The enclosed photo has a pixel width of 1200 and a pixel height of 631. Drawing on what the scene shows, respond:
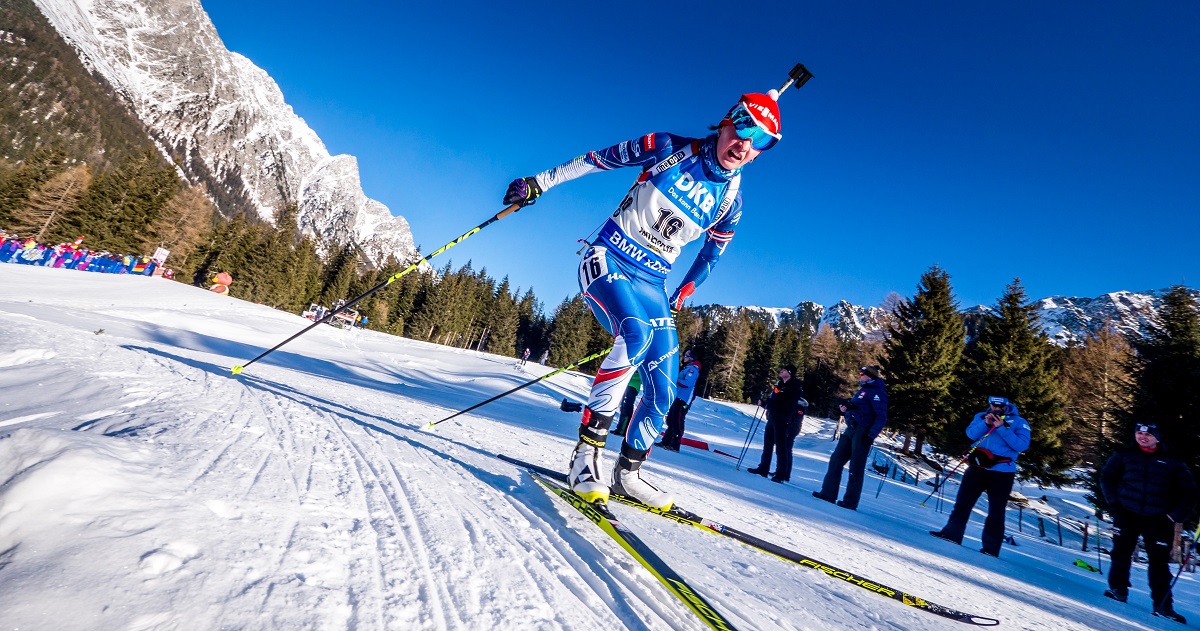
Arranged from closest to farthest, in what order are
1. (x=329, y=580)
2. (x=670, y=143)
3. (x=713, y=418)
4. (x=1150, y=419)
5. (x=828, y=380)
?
(x=329, y=580) → (x=670, y=143) → (x=1150, y=419) → (x=713, y=418) → (x=828, y=380)

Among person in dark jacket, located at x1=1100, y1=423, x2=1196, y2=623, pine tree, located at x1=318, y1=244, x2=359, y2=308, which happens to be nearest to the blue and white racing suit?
person in dark jacket, located at x1=1100, y1=423, x2=1196, y2=623

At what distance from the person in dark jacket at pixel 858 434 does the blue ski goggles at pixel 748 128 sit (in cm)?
513

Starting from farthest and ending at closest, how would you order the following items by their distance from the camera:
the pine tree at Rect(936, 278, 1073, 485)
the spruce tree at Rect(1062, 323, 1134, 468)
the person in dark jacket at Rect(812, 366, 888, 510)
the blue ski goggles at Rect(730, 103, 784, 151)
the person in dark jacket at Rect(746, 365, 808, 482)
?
the spruce tree at Rect(1062, 323, 1134, 468) < the pine tree at Rect(936, 278, 1073, 485) < the person in dark jacket at Rect(746, 365, 808, 482) < the person in dark jacket at Rect(812, 366, 888, 510) < the blue ski goggles at Rect(730, 103, 784, 151)

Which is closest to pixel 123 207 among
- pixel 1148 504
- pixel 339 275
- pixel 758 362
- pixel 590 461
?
pixel 339 275

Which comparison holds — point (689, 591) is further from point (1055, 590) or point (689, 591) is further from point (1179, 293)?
point (1179, 293)

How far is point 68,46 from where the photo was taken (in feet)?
507

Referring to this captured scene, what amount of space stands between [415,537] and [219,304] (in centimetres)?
2402

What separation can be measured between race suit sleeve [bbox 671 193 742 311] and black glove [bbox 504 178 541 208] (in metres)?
1.31

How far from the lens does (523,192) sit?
134 inches

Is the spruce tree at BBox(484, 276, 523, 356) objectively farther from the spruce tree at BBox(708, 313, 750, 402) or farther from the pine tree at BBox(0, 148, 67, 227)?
the pine tree at BBox(0, 148, 67, 227)

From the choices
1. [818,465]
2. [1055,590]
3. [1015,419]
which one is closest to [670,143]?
[1055,590]

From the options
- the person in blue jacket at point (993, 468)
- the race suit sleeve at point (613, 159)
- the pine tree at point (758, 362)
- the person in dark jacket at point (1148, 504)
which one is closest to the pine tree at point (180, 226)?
the race suit sleeve at point (613, 159)

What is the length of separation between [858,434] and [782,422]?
1406 millimetres

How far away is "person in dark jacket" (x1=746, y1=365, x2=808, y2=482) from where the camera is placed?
26.5ft
